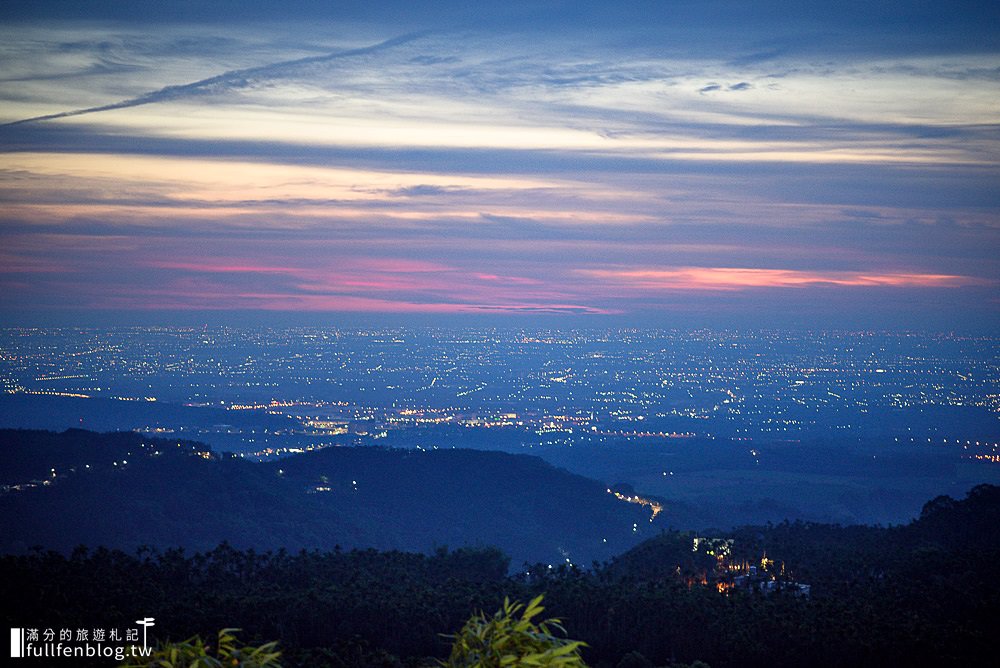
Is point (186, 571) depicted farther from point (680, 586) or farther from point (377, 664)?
point (680, 586)

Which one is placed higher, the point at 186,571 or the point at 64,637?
the point at 64,637

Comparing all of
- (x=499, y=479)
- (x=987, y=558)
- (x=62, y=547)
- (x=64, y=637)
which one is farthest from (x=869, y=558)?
(x=499, y=479)

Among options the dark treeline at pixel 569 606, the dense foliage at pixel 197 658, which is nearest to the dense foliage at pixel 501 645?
the dense foliage at pixel 197 658

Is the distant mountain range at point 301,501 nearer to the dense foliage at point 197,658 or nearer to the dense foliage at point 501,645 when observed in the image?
the dense foliage at point 197,658

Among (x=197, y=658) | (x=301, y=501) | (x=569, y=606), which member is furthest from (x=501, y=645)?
(x=301, y=501)

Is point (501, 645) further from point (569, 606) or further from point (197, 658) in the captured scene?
point (569, 606)

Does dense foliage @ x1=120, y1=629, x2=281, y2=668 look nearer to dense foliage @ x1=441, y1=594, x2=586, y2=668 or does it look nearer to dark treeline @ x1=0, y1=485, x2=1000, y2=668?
dense foliage @ x1=441, y1=594, x2=586, y2=668

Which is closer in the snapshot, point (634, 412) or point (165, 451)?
point (165, 451)
